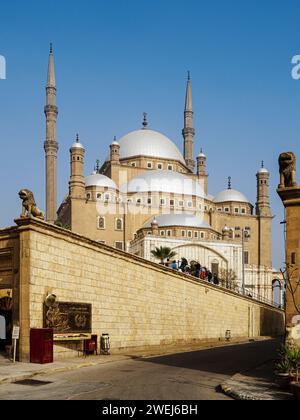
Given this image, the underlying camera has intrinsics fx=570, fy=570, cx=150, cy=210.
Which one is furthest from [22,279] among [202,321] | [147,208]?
[147,208]

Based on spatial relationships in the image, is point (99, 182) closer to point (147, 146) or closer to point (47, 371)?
point (147, 146)

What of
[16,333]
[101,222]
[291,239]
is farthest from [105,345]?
[101,222]

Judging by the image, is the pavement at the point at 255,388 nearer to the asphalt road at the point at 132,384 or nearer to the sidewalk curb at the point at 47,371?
the asphalt road at the point at 132,384

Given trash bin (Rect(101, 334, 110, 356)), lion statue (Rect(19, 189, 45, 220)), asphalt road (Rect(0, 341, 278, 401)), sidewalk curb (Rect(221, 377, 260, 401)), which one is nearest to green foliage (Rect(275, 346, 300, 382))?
sidewalk curb (Rect(221, 377, 260, 401))

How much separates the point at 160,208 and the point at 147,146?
16.7 meters

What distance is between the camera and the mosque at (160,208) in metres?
75.4

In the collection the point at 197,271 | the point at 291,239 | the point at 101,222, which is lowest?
the point at 197,271

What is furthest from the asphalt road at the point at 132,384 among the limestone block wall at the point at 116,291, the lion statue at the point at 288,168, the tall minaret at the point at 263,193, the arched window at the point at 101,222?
the tall minaret at the point at 263,193

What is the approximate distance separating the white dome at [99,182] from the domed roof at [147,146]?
37.4 ft

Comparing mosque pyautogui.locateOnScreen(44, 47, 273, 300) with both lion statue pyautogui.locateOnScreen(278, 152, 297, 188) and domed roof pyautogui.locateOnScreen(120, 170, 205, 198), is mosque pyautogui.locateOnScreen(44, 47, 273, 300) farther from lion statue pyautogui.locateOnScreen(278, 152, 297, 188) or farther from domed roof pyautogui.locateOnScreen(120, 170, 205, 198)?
lion statue pyautogui.locateOnScreen(278, 152, 297, 188)

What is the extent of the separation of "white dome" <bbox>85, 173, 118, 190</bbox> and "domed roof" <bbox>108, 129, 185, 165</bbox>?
37.4 ft

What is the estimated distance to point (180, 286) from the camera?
113 ft

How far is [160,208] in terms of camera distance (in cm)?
8656

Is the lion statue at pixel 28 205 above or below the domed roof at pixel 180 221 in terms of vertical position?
below
